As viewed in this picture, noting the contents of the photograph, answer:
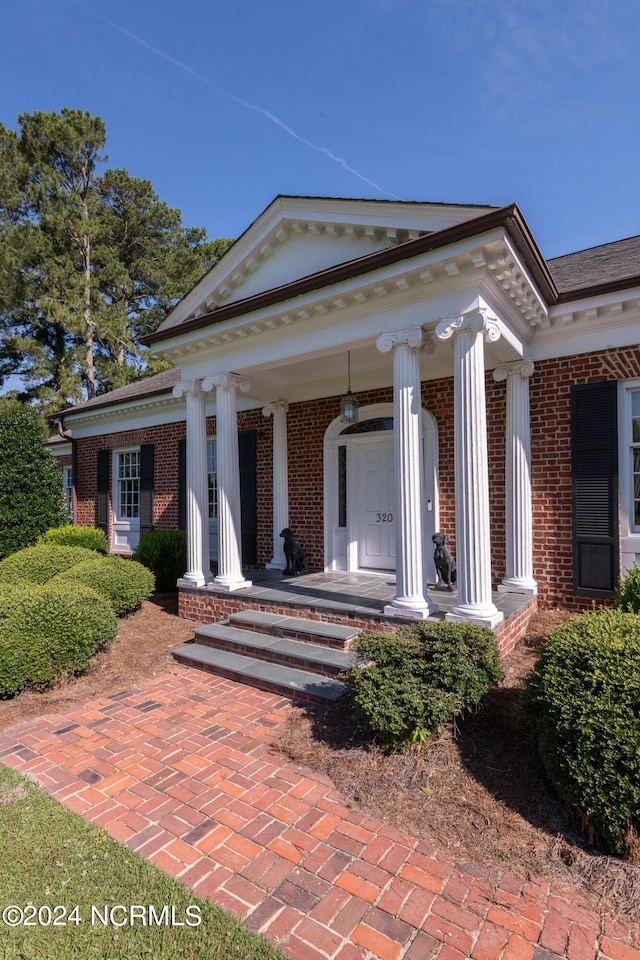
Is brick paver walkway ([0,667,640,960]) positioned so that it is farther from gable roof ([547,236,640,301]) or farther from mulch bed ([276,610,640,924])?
gable roof ([547,236,640,301])

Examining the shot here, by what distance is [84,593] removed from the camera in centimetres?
579

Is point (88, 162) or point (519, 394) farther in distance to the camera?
point (88, 162)

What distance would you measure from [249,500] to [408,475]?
4.93 m

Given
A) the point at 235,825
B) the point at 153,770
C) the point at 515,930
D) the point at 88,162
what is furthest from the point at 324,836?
the point at 88,162

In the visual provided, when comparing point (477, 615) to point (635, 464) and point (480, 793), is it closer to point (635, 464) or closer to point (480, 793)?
point (480, 793)

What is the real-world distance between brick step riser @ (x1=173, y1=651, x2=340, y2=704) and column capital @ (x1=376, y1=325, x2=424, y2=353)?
12.6ft

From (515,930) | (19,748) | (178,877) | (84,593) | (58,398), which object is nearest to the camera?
(515,930)

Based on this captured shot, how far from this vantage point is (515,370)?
659 centimetres

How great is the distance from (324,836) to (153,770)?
1.50 m

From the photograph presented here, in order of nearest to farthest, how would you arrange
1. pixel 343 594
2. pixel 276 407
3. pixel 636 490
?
1. pixel 636 490
2. pixel 343 594
3. pixel 276 407

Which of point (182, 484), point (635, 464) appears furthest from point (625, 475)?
point (182, 484)

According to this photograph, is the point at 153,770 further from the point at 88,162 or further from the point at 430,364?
the point at 88,162

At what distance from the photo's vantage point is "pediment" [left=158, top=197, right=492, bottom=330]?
17.5ft

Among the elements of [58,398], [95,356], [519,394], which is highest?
[95,356]
